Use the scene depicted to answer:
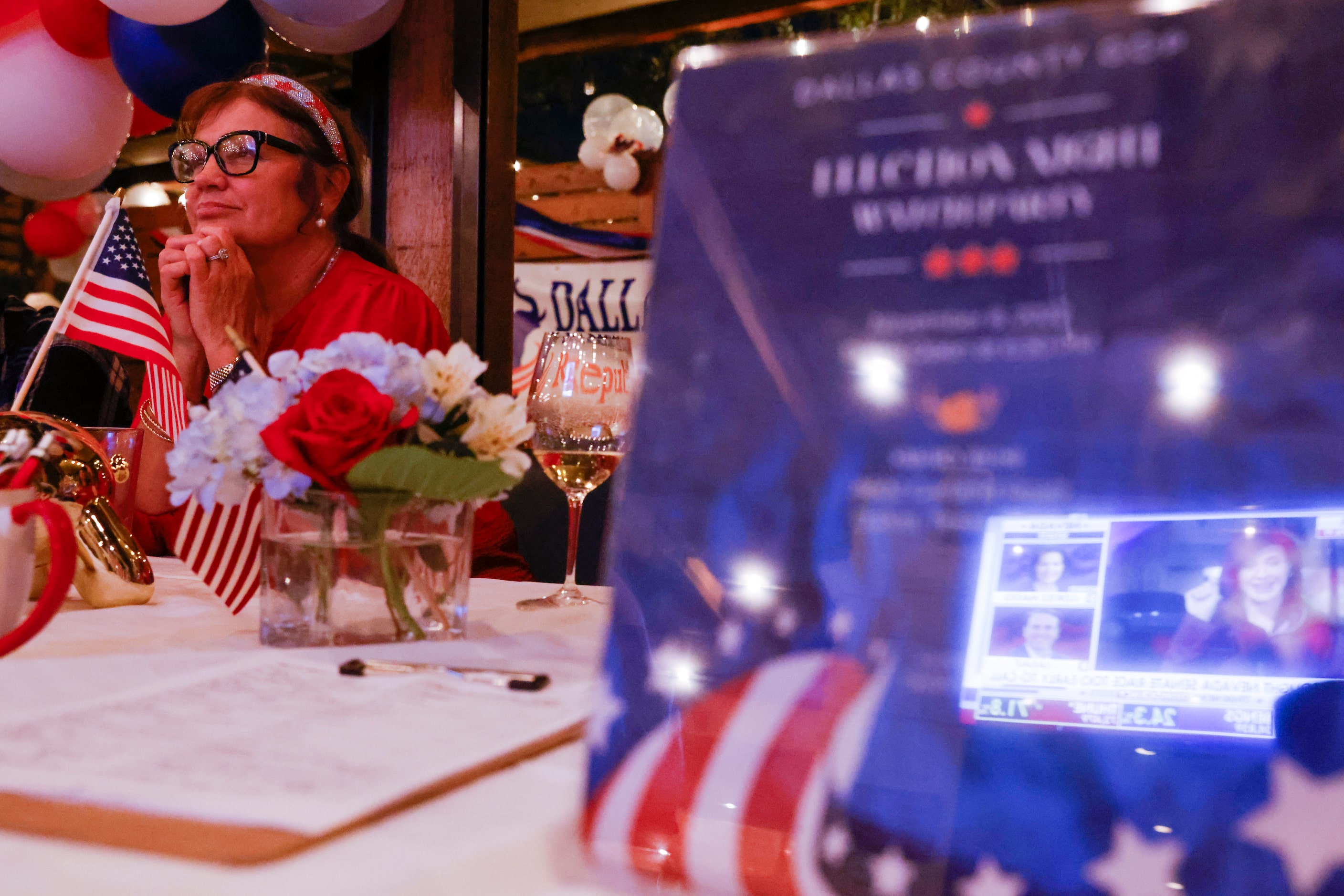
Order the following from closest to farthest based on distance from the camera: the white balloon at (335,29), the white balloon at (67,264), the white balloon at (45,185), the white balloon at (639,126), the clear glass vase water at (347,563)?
the clear glass vase water at (347,563) < the white balloon at (335,29) < the white balloon at (45,185) < the white balloon at (67,264) < the white balloon at (639,126)

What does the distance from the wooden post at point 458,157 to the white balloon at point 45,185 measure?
1.00 m

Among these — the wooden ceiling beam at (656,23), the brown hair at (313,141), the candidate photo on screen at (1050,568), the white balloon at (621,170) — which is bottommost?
the candidate photo on screen at (1050,568)

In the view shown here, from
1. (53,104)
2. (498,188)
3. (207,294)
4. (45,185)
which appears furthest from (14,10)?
(207,294)

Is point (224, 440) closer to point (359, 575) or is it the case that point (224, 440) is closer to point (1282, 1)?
point (359, 575)

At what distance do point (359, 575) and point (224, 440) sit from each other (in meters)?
0.13

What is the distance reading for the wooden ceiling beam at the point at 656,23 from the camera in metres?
4.43

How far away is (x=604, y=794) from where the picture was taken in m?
0.34

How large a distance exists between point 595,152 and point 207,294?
419 cm

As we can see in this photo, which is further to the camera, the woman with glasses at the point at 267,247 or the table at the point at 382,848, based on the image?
the woman with glasses at the point at 267,247

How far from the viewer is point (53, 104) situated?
2.55 m

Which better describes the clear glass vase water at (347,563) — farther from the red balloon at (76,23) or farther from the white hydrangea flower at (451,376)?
the red balloon at (76,23)

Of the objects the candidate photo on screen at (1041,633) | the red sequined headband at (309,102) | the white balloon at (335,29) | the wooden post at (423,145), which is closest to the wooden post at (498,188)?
the wooden post at (423,145)

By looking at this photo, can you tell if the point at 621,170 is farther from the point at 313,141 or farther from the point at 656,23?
the point at 313,141

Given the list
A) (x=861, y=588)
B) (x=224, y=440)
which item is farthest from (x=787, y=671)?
(x=224, y=440)
